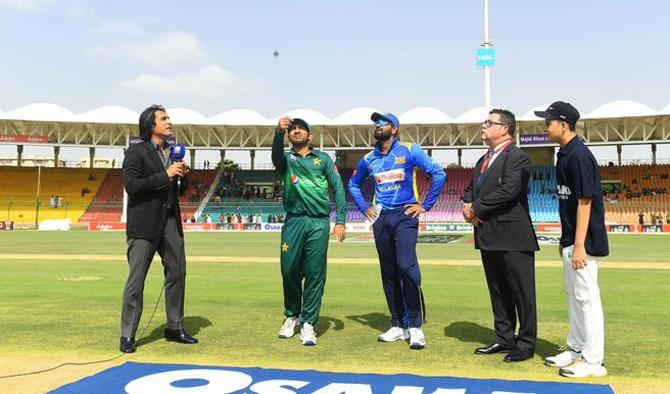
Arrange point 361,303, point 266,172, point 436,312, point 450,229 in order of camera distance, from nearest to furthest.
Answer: point 436,312, point 361,303, point 450,229, point 266,172

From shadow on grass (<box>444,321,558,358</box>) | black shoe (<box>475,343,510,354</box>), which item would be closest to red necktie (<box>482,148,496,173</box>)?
black shoe (<box>475,343,510,354</box>)

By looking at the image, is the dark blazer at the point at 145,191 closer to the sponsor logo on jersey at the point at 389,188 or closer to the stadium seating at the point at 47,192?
the sponsor logo on jersey at the point at 389,188

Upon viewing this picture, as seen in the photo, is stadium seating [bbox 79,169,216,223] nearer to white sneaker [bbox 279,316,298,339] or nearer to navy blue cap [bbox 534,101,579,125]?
white sneaker [bbox 279,316,298,339]

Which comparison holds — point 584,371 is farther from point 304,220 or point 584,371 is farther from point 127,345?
point 127,345

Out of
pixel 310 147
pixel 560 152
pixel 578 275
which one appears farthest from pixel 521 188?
pixel 310 147

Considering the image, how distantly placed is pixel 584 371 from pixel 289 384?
229 cm

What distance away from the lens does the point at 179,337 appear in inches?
205

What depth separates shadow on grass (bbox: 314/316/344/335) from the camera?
5.90 m

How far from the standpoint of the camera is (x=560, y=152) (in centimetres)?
448

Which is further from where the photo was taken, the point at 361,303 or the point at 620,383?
the point at 361,303

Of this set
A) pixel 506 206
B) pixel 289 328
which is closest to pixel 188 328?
pixel 289 328

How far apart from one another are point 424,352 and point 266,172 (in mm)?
50330

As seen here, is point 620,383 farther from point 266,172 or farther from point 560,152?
point 266,172

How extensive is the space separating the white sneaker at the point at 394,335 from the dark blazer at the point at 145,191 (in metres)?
2.43
